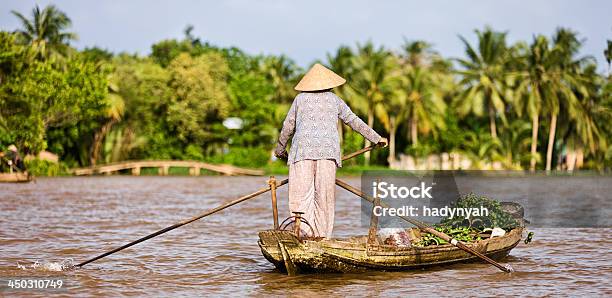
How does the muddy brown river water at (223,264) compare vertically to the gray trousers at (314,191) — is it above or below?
below

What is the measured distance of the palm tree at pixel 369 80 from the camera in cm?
4074

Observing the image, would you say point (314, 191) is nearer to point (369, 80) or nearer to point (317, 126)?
point (317, 126)

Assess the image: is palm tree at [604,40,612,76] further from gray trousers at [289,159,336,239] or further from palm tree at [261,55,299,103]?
gray trousers at [289,159,336,239]

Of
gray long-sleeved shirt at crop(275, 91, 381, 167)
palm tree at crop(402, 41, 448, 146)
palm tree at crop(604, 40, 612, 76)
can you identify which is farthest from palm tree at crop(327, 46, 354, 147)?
gray long-sleeved shirt at crop(275, 91, 381, 167)

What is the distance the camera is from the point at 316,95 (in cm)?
760

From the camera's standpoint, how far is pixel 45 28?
37.8 metres

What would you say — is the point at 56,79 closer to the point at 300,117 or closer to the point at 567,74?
the point at 567,74

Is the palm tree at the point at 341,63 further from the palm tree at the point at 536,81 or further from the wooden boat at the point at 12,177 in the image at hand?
the wooden boat at the point at 12,177

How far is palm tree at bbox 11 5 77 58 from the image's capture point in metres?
37.4

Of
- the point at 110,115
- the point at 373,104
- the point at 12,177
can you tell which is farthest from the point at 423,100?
the point at 12,177

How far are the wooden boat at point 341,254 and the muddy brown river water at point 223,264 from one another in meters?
0.10

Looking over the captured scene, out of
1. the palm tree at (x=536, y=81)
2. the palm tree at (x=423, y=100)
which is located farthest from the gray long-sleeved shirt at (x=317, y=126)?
the palm tree at (x=423, y=100)

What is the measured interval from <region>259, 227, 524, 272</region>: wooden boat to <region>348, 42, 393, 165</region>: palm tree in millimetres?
32806

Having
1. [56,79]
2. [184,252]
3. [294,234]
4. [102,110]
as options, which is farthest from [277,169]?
[294,234]
